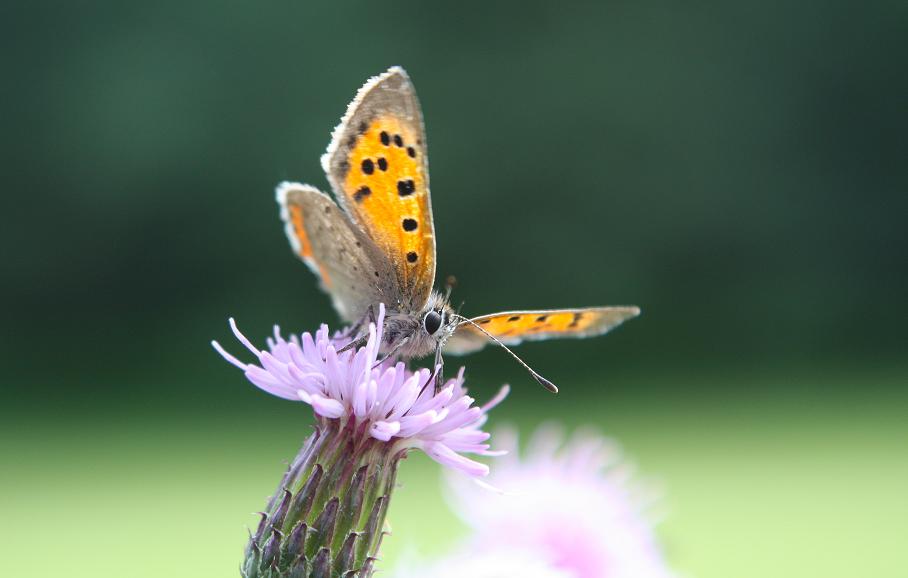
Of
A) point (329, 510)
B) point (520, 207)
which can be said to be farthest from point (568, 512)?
point (520, 207)

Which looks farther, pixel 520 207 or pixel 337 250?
pixel 520 207

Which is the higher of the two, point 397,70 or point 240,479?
point 240,479

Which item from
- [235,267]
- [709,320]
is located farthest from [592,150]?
Result: [235,267]

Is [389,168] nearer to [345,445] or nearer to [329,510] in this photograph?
[345,445]

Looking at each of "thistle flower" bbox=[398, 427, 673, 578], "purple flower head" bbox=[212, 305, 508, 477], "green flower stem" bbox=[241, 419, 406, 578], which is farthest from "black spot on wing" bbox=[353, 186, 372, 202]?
"thistle flower" bbox=[398, 427, 673, 578]

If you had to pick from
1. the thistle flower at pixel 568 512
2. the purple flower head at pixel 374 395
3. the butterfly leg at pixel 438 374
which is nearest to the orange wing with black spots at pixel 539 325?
the butterfly leg at pixel 438 374

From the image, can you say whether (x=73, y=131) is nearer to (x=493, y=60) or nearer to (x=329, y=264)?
(x=493, y=60)
